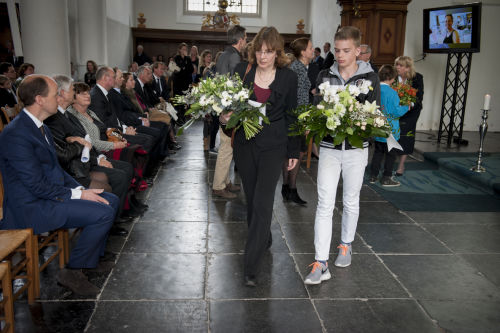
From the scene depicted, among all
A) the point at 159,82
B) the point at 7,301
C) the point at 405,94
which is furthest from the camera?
the point at 159,82

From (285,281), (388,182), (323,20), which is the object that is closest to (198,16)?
(323,20)

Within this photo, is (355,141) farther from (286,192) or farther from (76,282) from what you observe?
(286,192)

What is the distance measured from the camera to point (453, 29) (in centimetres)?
911

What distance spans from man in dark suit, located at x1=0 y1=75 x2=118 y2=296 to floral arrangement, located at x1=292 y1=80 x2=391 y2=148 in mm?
1563

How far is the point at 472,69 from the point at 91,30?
9458 millimetres

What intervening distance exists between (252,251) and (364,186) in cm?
340

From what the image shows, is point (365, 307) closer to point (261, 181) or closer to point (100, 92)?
point (261, 181)

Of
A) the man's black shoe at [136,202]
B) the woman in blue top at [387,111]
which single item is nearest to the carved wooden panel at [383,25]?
the woman in blue top at [387,111]

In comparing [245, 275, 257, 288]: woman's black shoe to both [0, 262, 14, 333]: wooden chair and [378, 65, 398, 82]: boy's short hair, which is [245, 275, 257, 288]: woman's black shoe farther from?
[378, 65, 398, 82]: boy's short hair

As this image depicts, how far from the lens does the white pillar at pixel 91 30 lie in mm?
12047

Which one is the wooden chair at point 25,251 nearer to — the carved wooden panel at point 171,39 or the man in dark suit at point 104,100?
the man in dark suit at point 104,100

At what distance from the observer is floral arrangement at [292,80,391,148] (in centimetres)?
307

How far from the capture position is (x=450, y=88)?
1074 cm

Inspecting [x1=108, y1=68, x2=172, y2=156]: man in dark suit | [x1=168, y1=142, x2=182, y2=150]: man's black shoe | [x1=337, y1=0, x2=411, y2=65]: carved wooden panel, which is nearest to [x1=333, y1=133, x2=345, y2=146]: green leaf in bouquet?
[x1=108, y1=68, x2=172, y2=156]: man in dark suit
